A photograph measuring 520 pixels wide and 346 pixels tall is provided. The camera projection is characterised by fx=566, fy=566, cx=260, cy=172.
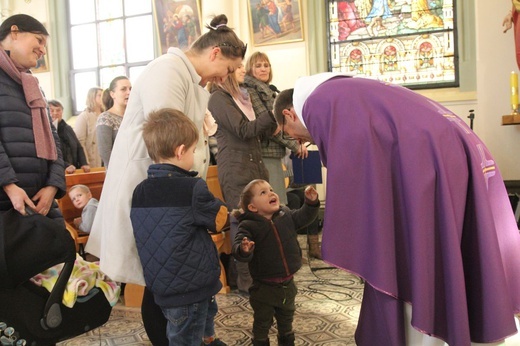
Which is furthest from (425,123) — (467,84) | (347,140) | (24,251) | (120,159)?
(467,84)

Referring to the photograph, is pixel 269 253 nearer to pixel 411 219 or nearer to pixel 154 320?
pixel 154 320

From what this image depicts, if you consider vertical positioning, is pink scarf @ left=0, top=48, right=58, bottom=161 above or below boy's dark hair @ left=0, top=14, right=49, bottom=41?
below

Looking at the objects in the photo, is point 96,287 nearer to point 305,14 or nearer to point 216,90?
point 216,90

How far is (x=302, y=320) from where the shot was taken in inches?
146

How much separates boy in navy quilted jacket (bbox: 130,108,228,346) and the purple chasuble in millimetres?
745

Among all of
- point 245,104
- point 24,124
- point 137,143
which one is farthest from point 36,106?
point 245,104

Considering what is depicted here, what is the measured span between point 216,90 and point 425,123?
96.6 inches

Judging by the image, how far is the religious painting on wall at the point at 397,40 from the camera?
28.5 feet

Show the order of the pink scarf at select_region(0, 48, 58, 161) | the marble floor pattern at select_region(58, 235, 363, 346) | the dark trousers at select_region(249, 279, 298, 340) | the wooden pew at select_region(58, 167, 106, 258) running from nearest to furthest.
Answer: the pink scarf at select_region(0, 48, 58, 161) → the dark trousers at select_region(249, 279, 298, 340) → the marble floor pattern at select_region(58, 235, 363, 346) → the wooden pew at select_region(58, 167, 106, 258)

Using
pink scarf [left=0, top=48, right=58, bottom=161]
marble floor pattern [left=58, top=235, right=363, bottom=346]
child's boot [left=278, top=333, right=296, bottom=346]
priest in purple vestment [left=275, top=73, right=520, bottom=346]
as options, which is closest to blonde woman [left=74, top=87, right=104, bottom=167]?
marble floor pattern [left=58, top=235, right=363, bottom=346]

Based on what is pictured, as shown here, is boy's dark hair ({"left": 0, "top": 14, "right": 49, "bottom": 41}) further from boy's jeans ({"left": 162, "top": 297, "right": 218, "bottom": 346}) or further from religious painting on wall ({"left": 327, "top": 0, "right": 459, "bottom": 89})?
religious painting on wall ({"left": 327, "top": 0, "right": 459, "bottom": 89})

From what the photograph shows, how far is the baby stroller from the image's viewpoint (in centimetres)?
232

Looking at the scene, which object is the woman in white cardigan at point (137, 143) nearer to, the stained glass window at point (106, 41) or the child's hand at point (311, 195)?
the child's hand at point (311, 195)

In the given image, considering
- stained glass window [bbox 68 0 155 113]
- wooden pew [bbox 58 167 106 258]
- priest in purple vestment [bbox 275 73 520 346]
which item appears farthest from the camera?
stained glass window [bbox 68 0 155 113]
